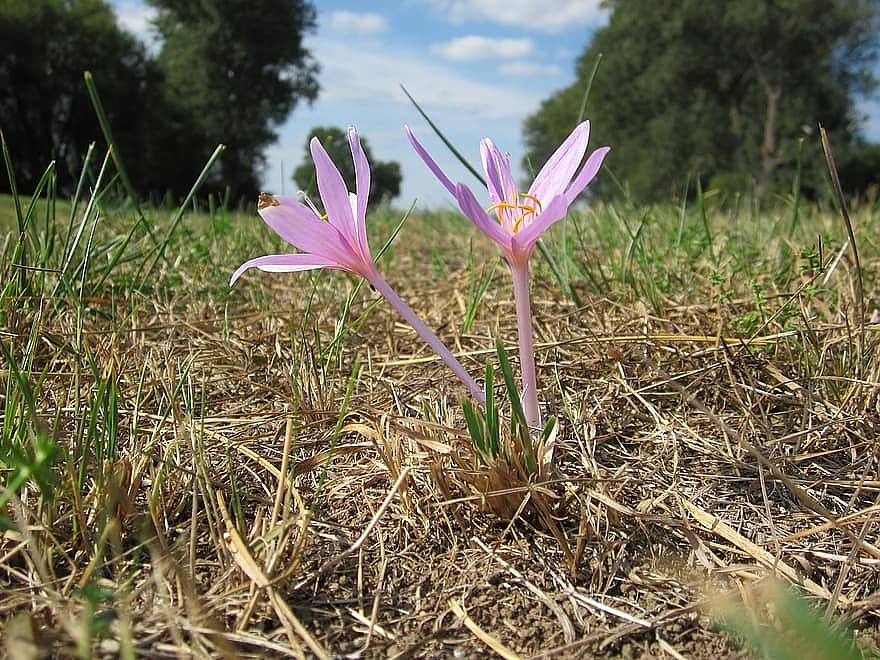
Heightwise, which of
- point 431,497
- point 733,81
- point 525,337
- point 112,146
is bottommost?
point 431,497

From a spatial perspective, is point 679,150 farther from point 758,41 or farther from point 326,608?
point 326,608

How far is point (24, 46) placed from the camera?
67.1ft

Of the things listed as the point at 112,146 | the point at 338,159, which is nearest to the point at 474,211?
the point at 112,146

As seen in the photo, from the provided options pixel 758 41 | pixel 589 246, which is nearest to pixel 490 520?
pixel 589 246

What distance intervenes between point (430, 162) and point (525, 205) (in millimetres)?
183

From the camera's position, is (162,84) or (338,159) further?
(162,84)

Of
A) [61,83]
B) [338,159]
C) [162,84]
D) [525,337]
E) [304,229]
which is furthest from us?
[162,84]

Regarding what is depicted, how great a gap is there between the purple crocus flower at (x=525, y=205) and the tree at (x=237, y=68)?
2569cm

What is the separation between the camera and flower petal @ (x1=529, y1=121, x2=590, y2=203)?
1.12 metres

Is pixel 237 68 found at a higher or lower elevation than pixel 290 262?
higher

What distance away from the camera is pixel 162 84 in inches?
949

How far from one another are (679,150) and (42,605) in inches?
1096

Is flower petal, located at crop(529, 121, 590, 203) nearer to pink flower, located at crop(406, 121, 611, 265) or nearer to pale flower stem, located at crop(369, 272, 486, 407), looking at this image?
pink flower, located at crop(406, 121, 611, 265)

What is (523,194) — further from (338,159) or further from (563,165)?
(338,159)
